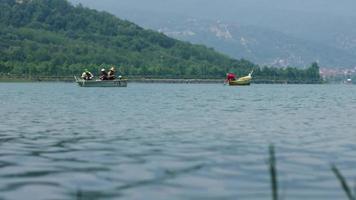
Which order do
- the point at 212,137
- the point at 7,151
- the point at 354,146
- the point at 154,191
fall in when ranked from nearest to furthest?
1. the point at 154,191
2. the point at 7,151
3. the point at 354,146
4. the point at 212,137

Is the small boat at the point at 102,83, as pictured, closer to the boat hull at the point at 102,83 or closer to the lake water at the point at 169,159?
the boat hull at the point at 102,83

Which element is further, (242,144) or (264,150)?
(242,144)

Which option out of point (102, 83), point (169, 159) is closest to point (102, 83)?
point (102, 83)

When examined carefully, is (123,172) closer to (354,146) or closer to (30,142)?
(30,142)

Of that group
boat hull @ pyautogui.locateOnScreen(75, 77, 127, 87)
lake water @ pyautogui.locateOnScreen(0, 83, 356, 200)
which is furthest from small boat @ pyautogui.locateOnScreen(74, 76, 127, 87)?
lake water @ pyautogui.locateOnScreen(0, 83, 356, 200)

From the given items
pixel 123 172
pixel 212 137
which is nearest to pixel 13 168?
pixel 123 172

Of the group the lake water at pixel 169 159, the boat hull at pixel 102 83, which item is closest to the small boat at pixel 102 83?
the boat hull at pixel 102 83

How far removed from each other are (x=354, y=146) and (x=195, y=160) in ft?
28.0

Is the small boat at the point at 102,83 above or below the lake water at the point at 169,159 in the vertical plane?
below

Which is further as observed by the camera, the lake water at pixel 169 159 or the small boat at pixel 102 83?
the small boat at pixel 102 83

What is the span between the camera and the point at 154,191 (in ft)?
58.1

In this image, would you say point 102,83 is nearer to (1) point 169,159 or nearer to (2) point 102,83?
Answer: (2) point 102,83

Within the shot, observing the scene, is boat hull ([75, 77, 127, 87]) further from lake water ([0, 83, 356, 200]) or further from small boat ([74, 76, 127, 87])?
lake water ([0, 83, 356, 200])

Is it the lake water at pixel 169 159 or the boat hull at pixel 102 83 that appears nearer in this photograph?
the lake water at pixel 169 159
